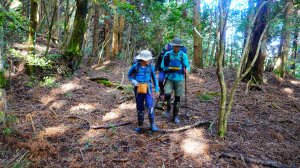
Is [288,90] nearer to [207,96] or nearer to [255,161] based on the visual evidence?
[207,96]

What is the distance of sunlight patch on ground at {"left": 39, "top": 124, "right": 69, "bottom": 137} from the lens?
6.16 m

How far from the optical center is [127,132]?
641 centimetres

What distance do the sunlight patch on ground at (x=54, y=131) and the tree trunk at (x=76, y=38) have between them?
5.14 m

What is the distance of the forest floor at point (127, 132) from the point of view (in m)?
5.26

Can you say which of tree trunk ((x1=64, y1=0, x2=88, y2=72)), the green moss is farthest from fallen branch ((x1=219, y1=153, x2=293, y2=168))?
tree trunk ((x1=64, y1=0, x2=88, y2=72))

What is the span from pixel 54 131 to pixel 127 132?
68.8 inches

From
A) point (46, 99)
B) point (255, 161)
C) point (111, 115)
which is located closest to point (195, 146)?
point (255, 161)

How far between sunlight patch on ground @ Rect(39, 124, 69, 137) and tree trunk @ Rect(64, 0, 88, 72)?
16.9ft

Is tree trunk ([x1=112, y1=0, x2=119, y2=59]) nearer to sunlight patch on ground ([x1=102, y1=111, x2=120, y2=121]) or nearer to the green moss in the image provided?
the green moss

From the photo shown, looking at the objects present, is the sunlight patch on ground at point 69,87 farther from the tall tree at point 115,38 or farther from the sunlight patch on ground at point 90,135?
the tall tree at point 115,38

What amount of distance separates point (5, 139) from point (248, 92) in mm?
8358

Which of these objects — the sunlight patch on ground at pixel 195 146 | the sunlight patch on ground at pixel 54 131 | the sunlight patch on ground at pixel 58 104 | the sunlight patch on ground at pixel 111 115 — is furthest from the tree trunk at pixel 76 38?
the sunlight patch on ground at pixel 195 146

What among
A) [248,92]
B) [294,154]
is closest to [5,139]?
[294,154]

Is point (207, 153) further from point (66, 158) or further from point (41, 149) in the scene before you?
point (41, 149)
